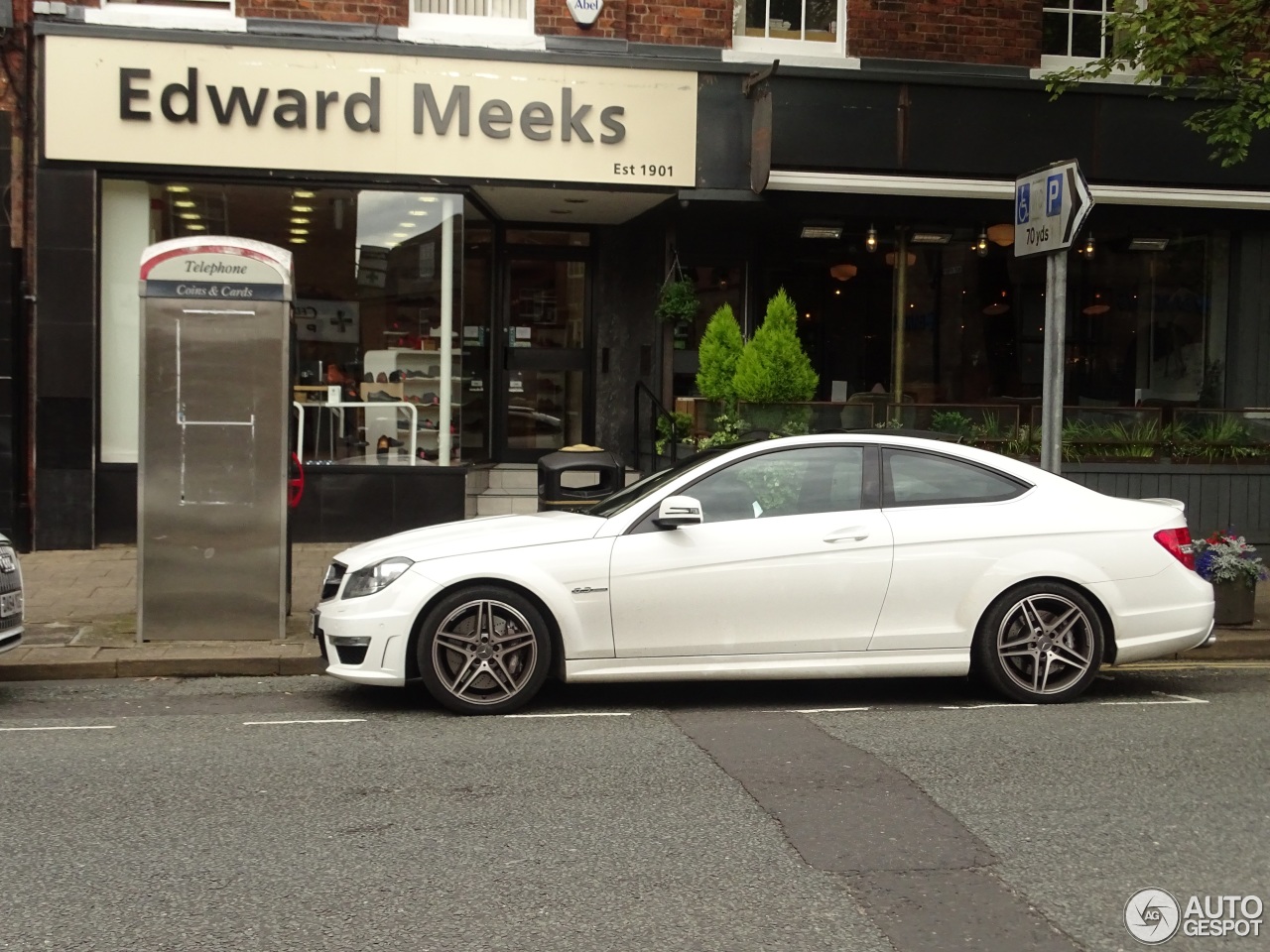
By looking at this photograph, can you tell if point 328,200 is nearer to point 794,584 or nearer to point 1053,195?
point 1053,195

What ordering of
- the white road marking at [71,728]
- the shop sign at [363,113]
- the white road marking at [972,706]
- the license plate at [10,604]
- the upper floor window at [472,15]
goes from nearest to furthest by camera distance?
the white road marking at [71,728] < the white road marking at [972,706] < the license plate at [10,604] < the shop sign at [363,113] < the upper floor window at [472,15]

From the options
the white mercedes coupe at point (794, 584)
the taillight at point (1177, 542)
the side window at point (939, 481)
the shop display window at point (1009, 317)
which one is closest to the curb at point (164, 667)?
the white mercedes coupe at point (794, 584)

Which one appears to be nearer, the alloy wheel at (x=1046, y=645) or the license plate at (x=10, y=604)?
the alloy wheel at (x=1046, y=645)

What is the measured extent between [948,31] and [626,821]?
10.6m

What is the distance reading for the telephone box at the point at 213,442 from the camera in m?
9.01

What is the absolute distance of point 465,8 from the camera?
12938 millimetres

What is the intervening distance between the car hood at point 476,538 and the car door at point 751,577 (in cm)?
32

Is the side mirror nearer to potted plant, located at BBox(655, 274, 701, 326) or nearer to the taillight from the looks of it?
the taillight

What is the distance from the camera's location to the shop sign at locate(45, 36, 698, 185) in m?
12.3

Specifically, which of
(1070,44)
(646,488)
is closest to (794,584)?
(646,488)

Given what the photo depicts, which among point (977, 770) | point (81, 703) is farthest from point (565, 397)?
point (977, 770)

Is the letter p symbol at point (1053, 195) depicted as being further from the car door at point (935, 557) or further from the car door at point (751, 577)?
the car door at point (751, 577)

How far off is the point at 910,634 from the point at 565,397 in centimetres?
840

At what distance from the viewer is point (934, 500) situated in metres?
7.61
